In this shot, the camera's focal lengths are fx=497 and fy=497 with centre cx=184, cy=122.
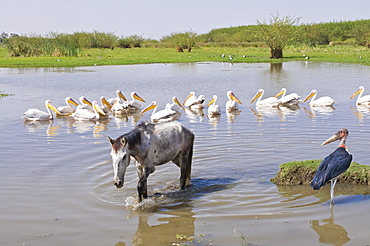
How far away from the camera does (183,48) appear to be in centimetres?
6644

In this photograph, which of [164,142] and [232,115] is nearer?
[164,142]

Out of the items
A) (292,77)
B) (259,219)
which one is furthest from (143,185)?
(292,77)

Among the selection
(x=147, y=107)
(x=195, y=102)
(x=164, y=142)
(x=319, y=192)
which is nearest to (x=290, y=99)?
(x=195, y=102)

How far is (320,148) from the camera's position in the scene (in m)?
10.8

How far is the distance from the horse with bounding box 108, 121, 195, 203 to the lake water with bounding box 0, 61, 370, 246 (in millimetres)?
468

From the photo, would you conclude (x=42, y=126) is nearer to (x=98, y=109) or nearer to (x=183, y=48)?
(x=98, y=109)

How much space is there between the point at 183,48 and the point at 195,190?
194 ft

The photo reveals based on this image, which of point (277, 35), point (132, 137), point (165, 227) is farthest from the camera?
point (277, 35)

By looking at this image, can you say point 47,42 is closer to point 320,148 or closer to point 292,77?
point 292,77

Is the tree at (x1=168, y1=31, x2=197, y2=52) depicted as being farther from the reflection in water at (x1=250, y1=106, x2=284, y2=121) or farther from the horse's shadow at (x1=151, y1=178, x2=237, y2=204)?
the horse's shadow at (x1=151, y1=178, x2=237, y2=204)

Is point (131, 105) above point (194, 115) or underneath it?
above

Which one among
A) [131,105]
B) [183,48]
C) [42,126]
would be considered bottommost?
[42,126]

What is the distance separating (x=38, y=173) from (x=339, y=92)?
15.7 metres

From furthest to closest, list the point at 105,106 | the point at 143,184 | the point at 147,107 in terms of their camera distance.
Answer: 1. the point at 105,106
2. the point at 147,107
3. the point at 143,184
